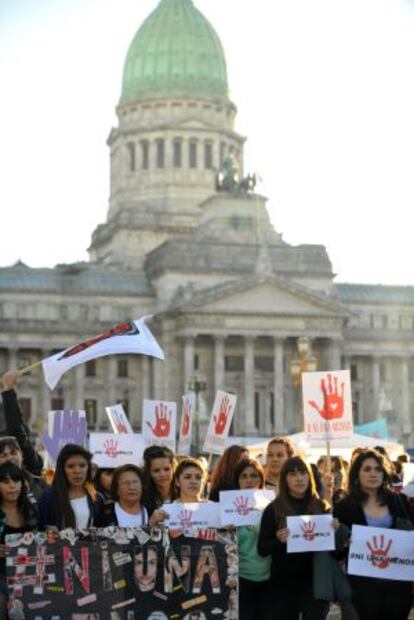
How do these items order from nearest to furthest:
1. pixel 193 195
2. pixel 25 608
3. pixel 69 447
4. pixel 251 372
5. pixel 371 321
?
pixel 25 608, pixel 69 447, pixel 251 372, pixel 371 321, pixel 193 195

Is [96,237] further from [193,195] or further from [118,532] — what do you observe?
[118,532]

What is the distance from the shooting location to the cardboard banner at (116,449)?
20.4 meters

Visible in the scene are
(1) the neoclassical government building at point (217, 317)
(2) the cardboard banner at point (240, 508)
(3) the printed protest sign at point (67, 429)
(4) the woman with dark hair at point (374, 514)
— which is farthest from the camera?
(1) the neoclassical government building at point (217, 317)

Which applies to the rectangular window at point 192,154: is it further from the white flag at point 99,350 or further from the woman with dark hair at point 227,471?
the woman with dark hair at point 227,471

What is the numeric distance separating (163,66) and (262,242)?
844 inches

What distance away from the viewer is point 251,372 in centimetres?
8619

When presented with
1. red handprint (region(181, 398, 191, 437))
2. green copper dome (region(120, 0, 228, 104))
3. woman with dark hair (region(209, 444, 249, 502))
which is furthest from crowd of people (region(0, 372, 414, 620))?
green copper dome (region(120, 0, 228, 104))

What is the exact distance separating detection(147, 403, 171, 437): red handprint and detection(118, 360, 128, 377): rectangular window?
66.3 m

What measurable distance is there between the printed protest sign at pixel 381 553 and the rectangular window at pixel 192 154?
9100cm

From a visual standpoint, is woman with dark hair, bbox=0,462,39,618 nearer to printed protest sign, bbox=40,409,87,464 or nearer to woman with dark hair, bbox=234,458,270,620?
woman with dark hair, bbox=234,458,270,620

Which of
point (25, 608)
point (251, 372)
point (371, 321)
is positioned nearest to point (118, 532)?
point (25, 608)

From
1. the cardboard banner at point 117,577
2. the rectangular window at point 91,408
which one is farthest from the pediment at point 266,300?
the cardboard banner at point 117,577

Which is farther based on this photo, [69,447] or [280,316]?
[280,316]

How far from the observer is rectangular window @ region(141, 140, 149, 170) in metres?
104
